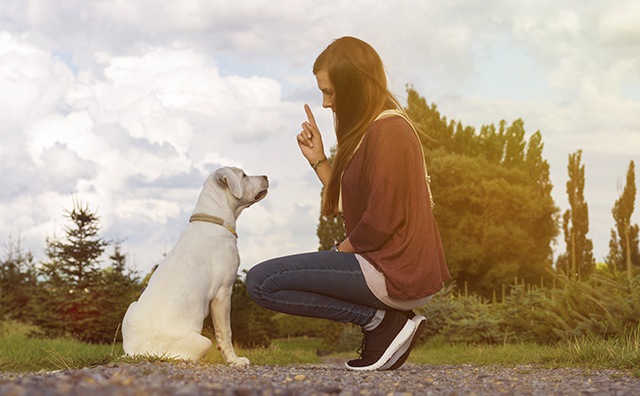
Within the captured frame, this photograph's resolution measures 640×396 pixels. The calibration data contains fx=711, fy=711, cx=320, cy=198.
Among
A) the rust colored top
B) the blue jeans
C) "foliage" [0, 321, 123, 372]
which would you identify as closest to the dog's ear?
the blue jeans

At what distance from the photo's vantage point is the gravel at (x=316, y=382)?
3020mm

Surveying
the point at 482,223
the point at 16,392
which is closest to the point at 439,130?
the point at 482,223

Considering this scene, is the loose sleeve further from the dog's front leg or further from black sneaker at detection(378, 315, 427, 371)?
the dog's front leg

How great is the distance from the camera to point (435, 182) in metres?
27.3

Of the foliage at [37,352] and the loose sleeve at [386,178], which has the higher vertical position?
the loose sleeve at [386,178]

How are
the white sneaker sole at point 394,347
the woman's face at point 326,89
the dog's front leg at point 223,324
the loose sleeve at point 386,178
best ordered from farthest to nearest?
the dog's front leg at point 223,324 → the woman's face at point 326,89 → the white sneaker sole at point 394,347 → the loose sleeve at point 386,178

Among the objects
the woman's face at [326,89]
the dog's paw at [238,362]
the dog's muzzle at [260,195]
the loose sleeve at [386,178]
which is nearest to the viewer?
the loose sleeve at [386,178]

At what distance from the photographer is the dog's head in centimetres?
679

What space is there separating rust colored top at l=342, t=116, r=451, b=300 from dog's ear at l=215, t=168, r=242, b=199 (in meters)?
1.70

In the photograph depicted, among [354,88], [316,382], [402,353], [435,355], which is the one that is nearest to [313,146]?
[354,88]

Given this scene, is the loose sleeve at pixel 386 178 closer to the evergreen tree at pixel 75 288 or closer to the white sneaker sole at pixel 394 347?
the white sneaker sole at pixel 394 347

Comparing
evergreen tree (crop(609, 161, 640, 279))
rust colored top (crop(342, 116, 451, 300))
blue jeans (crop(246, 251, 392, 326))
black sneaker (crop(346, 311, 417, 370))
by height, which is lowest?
black sneaker (crop(346, 311, 417, 370))

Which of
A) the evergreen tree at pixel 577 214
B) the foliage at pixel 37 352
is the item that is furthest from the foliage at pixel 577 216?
the foliage at pixel 37 352

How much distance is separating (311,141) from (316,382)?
8.58 ft
